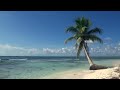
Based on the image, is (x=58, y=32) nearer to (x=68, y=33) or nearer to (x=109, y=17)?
(x=68, y=33)

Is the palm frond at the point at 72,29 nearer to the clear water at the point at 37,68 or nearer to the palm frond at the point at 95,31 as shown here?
the palm frond at the point at 95,31

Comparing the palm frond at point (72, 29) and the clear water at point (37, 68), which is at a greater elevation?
the palm frond at point (72, 29)

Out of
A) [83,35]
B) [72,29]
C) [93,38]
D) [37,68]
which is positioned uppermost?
[72,29]

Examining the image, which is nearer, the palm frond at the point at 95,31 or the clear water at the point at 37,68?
the palm frond at the point at 95,31

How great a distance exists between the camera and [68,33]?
744 centimetres

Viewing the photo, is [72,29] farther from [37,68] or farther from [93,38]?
[37,68]

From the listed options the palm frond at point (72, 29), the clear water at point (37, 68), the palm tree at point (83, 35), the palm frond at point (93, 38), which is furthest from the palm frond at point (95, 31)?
the clear water at point (37, 68)

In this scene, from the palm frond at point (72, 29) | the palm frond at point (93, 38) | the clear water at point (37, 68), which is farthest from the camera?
the clear water at point (37, 68)

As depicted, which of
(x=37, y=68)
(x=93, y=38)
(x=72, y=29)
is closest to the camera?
(x=72, y=29)

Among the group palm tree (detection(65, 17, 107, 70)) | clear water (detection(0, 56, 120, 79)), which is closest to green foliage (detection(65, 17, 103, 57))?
palm tree (detection(65, 17, 107, 70))

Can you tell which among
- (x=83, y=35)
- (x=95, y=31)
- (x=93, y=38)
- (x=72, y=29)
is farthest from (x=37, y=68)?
(x=95, y=31)

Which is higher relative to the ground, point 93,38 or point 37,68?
point 93,38
